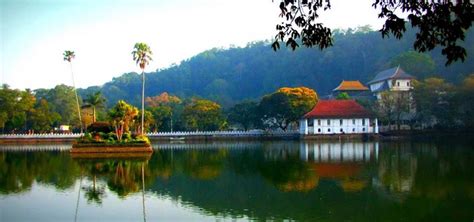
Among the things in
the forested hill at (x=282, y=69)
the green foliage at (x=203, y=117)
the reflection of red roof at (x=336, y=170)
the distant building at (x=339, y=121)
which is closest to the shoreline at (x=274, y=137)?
the distant building at (x=339, y=121)

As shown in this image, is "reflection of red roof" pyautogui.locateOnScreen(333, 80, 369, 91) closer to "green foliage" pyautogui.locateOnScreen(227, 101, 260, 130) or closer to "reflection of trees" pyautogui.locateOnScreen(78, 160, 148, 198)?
"green foliage" pyautogui.locateOnScreen(227, 101, 260, 130)

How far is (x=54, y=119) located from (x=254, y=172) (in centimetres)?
5594

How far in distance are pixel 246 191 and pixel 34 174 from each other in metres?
14.3

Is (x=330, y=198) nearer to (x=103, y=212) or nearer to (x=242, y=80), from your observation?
(x=103, y=212)

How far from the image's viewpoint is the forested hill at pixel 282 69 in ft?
309

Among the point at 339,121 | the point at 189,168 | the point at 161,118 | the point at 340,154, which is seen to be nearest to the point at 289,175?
the point at 189,168

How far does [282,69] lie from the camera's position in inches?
5069

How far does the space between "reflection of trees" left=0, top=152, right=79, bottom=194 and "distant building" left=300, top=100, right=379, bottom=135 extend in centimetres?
3858

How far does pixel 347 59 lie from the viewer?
119375 millimetres

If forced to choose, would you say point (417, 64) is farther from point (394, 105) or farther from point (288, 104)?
point (288, 104)

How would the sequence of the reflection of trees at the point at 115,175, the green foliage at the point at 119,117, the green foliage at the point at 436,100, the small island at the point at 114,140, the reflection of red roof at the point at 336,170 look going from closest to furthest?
the reflection of trees at the point at 115,175, the reflection of red roof at the point at 336,170, the small island at the point at 114,140, the green foliage at the point at 119,117, the green foliage at the point at 436,100

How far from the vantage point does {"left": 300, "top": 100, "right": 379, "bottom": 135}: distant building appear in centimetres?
6769

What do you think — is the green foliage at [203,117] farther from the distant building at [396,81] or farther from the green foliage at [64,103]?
the distant building at [396,81]

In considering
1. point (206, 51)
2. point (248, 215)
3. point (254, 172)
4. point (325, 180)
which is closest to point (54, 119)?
point (254, 172)
